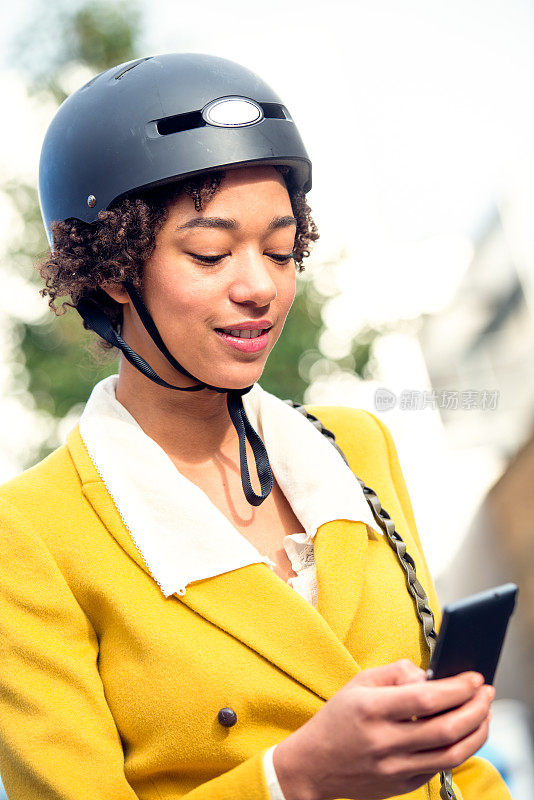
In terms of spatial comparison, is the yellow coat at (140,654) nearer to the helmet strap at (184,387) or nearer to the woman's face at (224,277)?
the helmet strap at (184,387)

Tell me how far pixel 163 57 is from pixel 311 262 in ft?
22.3

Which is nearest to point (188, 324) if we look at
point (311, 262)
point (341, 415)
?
point (341, 415)

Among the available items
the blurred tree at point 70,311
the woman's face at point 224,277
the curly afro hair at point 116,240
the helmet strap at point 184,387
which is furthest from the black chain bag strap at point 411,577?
the blurred tree at point 70,311

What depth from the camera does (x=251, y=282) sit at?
5.37 feet

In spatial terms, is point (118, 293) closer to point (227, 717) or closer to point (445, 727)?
point (227, 717)

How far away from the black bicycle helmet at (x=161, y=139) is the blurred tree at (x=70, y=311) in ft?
20.1

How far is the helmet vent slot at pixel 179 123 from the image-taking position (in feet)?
5.86

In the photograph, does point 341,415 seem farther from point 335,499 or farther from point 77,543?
point 77,543

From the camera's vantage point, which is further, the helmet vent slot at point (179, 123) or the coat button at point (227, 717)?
the helmet vent slot at point (179, 123)

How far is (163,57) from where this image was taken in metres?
1.90

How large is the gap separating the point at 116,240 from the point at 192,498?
0.54 m

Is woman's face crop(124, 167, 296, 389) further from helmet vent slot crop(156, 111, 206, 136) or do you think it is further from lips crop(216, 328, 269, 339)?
helmet vent slot crop(156, 111, 206, 136)

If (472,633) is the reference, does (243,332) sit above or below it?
above

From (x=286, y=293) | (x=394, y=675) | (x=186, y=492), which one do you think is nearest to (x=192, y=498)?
(x=186, y=492)
